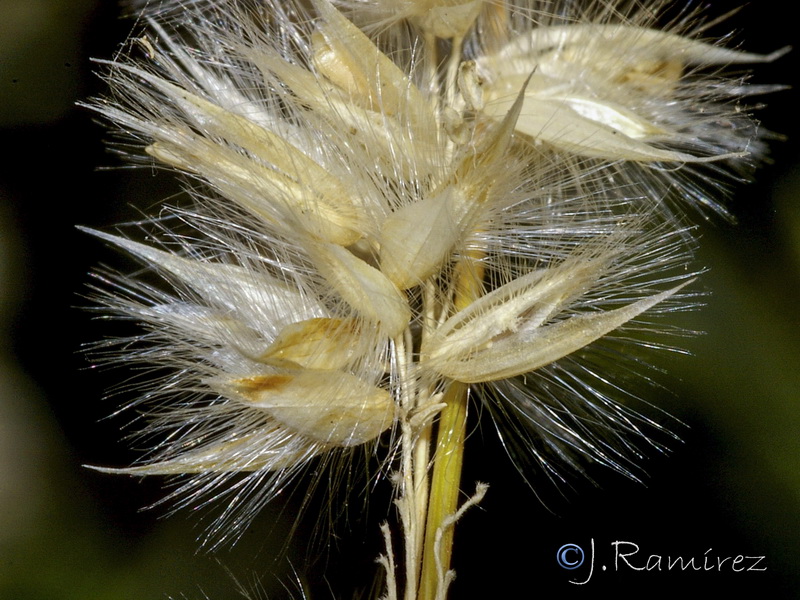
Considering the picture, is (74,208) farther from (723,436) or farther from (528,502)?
(723,436)

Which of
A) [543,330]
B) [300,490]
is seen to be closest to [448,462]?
[543,330]

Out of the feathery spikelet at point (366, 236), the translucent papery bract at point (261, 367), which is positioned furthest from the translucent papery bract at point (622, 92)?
the translucent papery bract at point (261, 367)

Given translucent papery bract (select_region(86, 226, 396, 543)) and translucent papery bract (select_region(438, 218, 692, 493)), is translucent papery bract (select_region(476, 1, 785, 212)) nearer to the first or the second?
translucent papery bract (select_region(438, 218, 692, 493))

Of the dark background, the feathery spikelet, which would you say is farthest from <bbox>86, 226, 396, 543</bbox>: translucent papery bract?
the dark background

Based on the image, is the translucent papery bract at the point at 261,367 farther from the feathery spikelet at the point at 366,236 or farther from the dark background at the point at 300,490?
the dark background at the point at 300,490

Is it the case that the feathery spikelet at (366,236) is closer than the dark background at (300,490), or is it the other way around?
the feathery spikelet at (366,236)

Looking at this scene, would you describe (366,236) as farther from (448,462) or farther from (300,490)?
(300,490)
